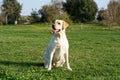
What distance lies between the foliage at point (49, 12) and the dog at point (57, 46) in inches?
2009

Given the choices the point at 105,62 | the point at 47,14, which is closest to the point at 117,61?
the point at 105,62

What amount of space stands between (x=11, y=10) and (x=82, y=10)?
1522cm

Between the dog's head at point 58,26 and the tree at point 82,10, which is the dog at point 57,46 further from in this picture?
the tree at point 82,10

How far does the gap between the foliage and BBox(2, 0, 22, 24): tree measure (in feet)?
31.0

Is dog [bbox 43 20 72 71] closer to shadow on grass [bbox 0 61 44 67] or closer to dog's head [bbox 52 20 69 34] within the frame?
dog's head [bbox 52 20 69 34]

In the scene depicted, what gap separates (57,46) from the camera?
9586 mm

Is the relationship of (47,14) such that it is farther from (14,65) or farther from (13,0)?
(14,65)

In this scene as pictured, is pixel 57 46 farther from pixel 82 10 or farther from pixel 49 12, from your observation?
pixel 82 10

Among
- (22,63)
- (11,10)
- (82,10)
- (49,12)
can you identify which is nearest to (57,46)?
(22,63)

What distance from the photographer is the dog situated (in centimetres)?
951

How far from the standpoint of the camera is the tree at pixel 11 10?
2908 inches

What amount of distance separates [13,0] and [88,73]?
68168 millimetres

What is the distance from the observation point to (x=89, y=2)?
71438mm

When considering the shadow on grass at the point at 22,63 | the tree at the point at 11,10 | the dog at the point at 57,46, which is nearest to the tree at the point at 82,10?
the tree at the point at 11,10
